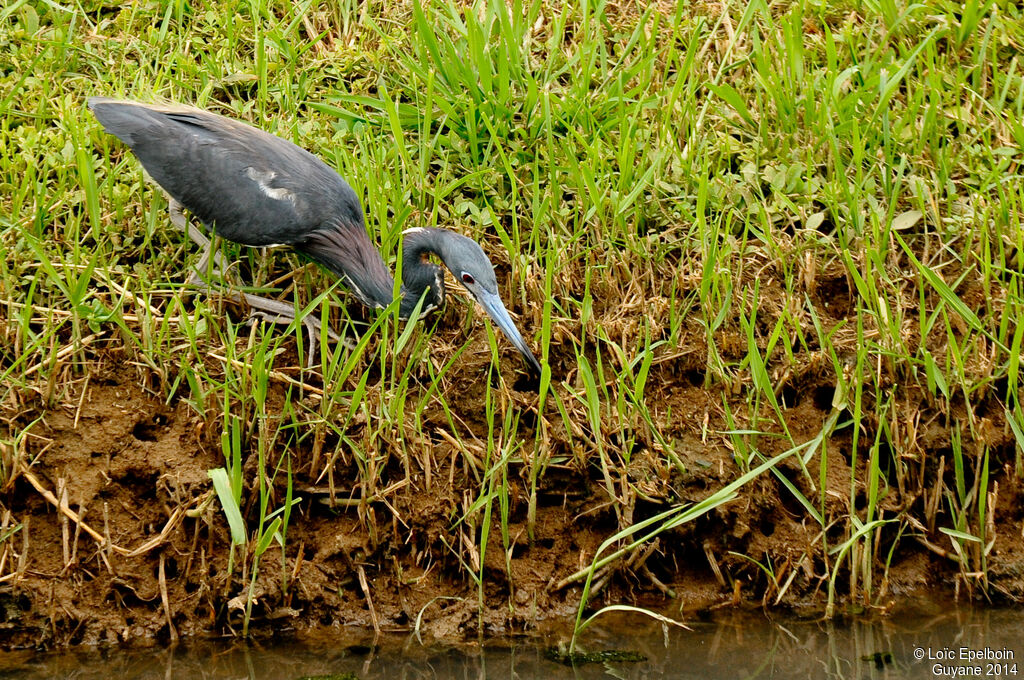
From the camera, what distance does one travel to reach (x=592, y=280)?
13.0 ft

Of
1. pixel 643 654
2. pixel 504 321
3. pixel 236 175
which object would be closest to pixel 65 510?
pixel 236 175

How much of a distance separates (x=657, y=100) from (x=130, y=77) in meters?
2.22

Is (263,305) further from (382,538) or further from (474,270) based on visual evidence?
(382,538)

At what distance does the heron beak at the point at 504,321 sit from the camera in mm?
3643

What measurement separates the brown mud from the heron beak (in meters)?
0.27

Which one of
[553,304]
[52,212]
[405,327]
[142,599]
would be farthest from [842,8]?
[142,599]

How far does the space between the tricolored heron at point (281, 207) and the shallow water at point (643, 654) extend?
1.01 metres

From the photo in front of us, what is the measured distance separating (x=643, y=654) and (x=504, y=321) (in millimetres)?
1174

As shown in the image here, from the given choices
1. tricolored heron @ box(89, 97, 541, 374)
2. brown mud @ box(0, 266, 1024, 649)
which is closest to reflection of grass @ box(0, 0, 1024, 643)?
brown mud @ box(0, 266, 1024, 649)

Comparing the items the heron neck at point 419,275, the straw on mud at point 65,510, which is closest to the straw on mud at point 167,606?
the straw on mud at point 65,510

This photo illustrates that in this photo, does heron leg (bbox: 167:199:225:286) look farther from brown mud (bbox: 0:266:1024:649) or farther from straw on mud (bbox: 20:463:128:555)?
straw on mud (bbox: 20:463:128:555)

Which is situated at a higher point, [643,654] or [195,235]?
[195,235]

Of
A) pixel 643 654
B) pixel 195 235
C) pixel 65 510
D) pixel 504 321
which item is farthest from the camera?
pixel 195 235

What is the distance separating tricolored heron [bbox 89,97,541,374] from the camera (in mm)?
3830
